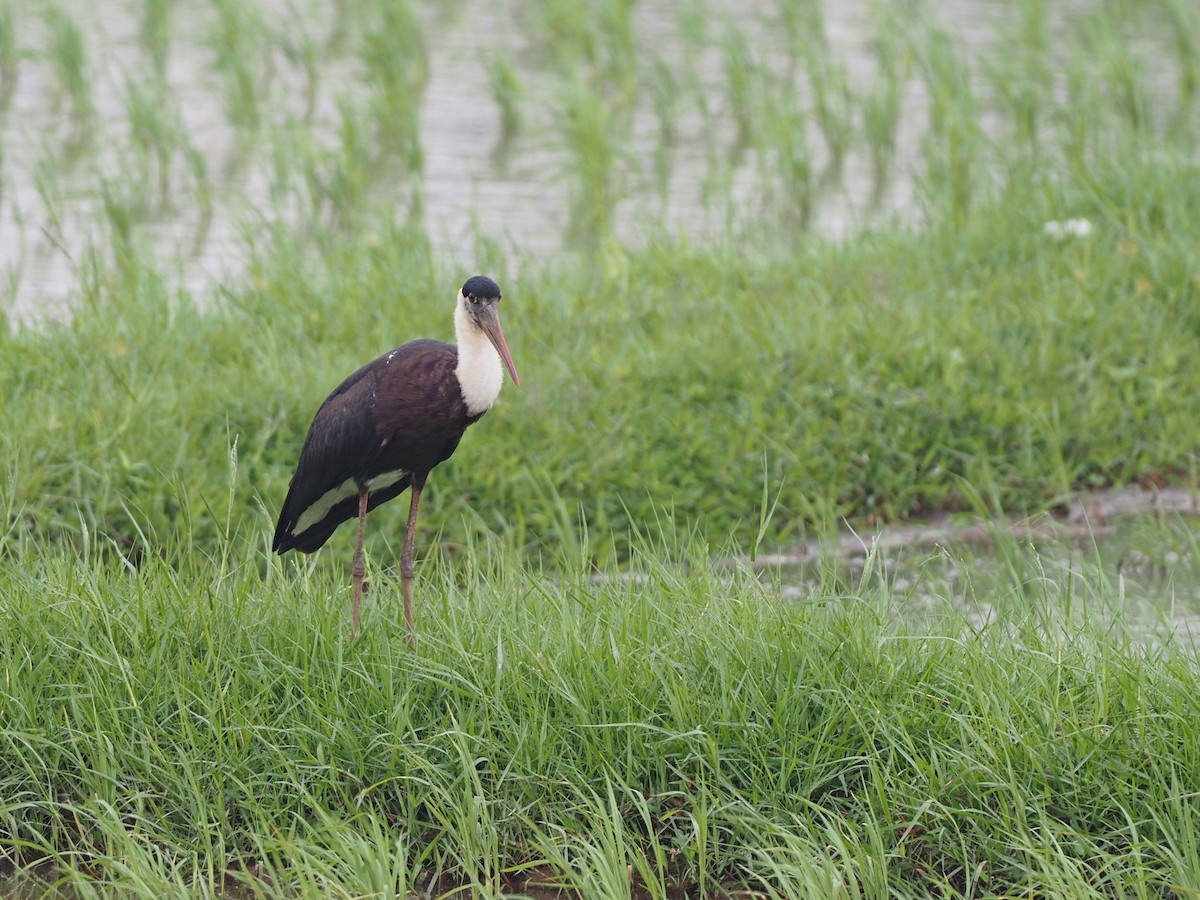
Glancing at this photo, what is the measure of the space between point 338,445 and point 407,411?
0.71 feet

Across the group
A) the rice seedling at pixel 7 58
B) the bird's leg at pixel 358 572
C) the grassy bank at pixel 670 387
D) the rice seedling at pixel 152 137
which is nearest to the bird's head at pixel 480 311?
A: the bird's leg at pixel 358 572

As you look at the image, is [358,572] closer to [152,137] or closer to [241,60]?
[152,137]

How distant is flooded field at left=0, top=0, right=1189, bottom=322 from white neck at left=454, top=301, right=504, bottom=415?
3194mm

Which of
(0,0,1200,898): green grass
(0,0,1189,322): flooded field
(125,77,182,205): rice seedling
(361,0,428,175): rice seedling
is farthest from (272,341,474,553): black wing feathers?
(361,0,428,175): rice seedling

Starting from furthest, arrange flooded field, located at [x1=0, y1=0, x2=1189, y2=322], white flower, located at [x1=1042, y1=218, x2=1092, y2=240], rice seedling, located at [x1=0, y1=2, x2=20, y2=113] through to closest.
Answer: rice seedling, located at [x1=0, y1=2, x2=20, y2=113] → flooded field, located at [x1=0, y1=0, x2=1189, y2=322] → white flower, located at [x1=1042, y1=218, x2=1092, y2=240]

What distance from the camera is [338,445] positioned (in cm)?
403

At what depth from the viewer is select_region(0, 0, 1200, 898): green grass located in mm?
3447

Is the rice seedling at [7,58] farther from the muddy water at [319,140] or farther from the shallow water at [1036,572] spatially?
the shallow water at [1036,572]

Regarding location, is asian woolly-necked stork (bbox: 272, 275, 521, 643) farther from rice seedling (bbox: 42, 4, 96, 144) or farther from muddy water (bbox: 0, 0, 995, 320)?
rice seedling (bbox: 42, 4, 96, 144)

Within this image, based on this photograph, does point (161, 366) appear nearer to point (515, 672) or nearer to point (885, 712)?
point (515, 672)

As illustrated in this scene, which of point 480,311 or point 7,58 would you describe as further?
point 7,58

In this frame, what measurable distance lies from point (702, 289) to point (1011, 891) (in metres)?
4.06

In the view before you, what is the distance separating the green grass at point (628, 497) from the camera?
345 centimetres

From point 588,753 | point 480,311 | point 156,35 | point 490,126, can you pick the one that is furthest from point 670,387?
point 156,35
